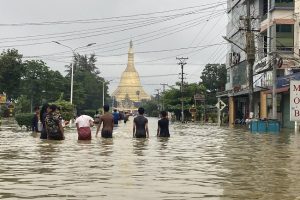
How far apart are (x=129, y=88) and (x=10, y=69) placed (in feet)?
418

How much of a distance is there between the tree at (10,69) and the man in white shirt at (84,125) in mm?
39572

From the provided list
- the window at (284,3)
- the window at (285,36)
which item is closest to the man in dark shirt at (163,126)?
the window at (285,36)

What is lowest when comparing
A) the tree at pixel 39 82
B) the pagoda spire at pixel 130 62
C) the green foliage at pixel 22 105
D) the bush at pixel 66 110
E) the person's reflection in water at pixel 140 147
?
the person's reflection in water at pixel 140 147

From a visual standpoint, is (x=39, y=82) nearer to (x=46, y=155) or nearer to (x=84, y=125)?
(x=84, y=125)

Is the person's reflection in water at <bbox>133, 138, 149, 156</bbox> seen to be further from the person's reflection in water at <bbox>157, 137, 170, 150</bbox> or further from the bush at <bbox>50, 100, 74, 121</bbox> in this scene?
the bush at <bbox>50, 100, 74, 121</bbox>

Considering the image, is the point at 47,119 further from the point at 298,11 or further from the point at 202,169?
the point at 298,11

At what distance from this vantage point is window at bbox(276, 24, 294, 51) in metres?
52.1

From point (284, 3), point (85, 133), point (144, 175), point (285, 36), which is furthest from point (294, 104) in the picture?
point (284, 3)

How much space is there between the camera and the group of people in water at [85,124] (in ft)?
66.4

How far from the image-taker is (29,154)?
16.1 metres

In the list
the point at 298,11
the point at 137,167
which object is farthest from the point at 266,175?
the point at 298,11

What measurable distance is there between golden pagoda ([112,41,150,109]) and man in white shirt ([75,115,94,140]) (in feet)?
521

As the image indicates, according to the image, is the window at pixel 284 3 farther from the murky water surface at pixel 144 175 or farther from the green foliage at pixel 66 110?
the murky water surface at pixel 144 175

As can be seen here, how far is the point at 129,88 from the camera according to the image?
187375 mm
